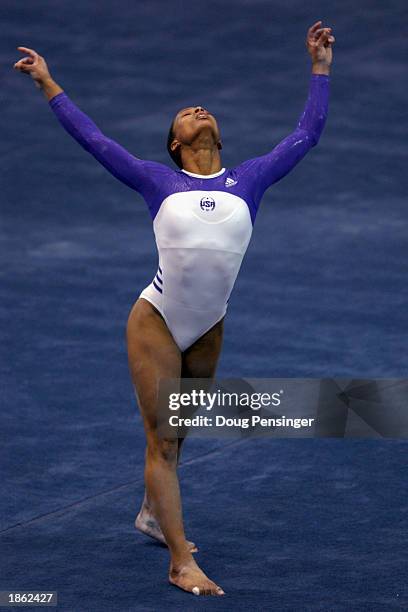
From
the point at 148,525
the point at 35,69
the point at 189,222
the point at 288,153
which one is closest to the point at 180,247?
the point at 189,222

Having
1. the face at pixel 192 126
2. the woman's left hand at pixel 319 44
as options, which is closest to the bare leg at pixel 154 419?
the face at pixel 192 126

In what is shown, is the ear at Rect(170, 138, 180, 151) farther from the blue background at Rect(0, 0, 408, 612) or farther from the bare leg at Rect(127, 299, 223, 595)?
the blue background at Rect(0, 0, 408, 612)

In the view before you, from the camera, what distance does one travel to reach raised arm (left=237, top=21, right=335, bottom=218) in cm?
631

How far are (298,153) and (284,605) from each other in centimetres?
187

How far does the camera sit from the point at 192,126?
20.6 ft

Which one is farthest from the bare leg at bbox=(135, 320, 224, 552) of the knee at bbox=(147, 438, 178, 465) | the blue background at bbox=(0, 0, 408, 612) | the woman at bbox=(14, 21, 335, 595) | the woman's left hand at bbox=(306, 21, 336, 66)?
the woman's left hand at bbox=(306, 21, 336, 66)

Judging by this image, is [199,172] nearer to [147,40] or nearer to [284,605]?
[284,605]

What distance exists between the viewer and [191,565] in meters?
6.00

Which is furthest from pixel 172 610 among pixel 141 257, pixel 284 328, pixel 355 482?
pixel 141 257

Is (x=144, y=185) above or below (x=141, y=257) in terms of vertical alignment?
below

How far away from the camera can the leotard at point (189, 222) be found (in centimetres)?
609

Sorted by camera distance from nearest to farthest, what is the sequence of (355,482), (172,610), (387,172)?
(172,610) < (355,482) < (387,172)

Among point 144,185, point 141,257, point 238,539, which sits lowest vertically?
point 238,539

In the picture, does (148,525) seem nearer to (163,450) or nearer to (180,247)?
(163,450)
